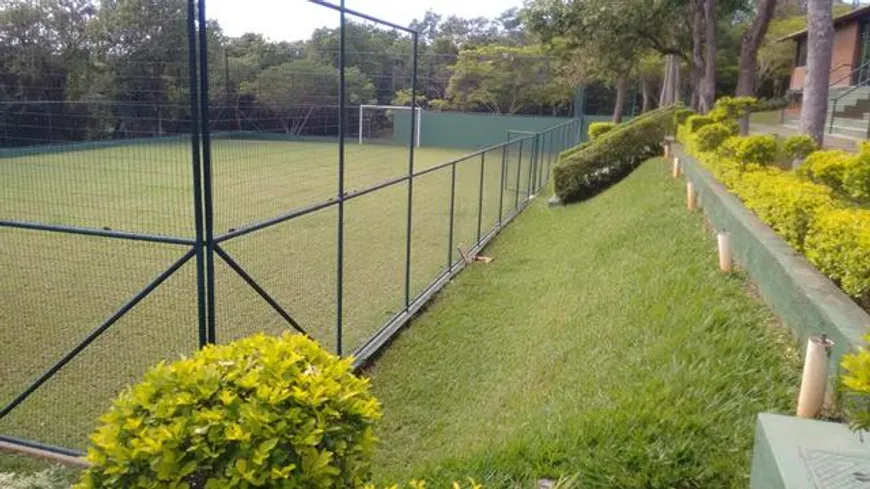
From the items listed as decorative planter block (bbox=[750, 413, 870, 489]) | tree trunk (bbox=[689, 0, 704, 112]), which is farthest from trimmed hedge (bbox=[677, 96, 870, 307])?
tree trunk (bbox=[689, 0, 704, 112])

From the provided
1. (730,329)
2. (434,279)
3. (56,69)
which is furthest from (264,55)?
(434,279)

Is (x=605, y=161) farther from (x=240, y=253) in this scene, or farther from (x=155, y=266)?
(x=155, y=266)

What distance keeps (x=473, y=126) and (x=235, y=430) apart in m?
28.5

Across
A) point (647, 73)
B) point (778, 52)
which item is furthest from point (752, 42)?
point (778, 52)

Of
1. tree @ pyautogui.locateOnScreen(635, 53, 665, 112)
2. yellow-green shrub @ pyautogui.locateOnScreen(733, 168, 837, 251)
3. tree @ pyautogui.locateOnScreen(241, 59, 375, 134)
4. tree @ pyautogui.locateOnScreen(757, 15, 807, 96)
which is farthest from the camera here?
tree @ pyautogui.locateOnScreen(757, 15, 807, 96)

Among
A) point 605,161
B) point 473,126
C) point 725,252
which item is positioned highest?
point 473,126

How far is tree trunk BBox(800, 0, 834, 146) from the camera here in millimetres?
7047

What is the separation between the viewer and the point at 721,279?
15.3 feet

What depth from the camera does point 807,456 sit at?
214 cm

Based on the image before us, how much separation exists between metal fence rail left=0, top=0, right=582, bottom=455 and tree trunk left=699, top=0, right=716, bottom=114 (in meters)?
3.57

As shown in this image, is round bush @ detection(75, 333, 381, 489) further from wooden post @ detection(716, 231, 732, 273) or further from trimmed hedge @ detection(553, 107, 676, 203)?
trimmed hedge @ detection(553, 107, 676, 203)

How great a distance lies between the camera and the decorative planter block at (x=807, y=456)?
1993 mm

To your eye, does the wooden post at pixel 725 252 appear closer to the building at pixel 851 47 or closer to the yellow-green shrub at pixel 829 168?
the yellow-green shrub at pixel 829 168

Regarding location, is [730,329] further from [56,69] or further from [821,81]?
[821,81]
